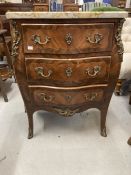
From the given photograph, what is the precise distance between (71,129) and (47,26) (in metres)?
0.88

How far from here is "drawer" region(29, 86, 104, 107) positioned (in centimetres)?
127

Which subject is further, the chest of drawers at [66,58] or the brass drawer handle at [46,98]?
the brass drawer handle at [46,98]

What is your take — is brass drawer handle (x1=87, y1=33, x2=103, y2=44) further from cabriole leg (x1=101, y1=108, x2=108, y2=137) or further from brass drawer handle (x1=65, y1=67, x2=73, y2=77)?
cabriole leg (x1=101, y1=108, x2=108, y2=137)

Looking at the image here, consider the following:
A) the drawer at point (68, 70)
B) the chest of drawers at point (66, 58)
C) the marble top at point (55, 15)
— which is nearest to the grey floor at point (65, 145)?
the chest of drawers at point (66, 58)

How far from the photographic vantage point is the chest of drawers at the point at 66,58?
1.07 m

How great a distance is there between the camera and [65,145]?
56.3 inches

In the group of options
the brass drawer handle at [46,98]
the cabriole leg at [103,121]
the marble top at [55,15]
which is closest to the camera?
the marble top at [55,15]

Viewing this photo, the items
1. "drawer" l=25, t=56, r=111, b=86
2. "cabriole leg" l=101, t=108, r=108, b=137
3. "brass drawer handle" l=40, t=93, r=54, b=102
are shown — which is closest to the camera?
"drawer" l=25, t=56, r=111, b=86

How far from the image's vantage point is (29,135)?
58.4 inches

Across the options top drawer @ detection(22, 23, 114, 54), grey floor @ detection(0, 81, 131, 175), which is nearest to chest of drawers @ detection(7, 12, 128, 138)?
top drawer @ detection(22, 23, 114, 54)

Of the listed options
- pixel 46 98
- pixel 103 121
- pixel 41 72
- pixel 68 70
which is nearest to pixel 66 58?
pixel 68 70

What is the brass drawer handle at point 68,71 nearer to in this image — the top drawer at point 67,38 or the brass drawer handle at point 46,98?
the top drawer at point 67,38

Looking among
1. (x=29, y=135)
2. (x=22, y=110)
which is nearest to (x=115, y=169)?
(x=29, y=135)

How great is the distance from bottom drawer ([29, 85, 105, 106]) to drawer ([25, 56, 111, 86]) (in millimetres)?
46
